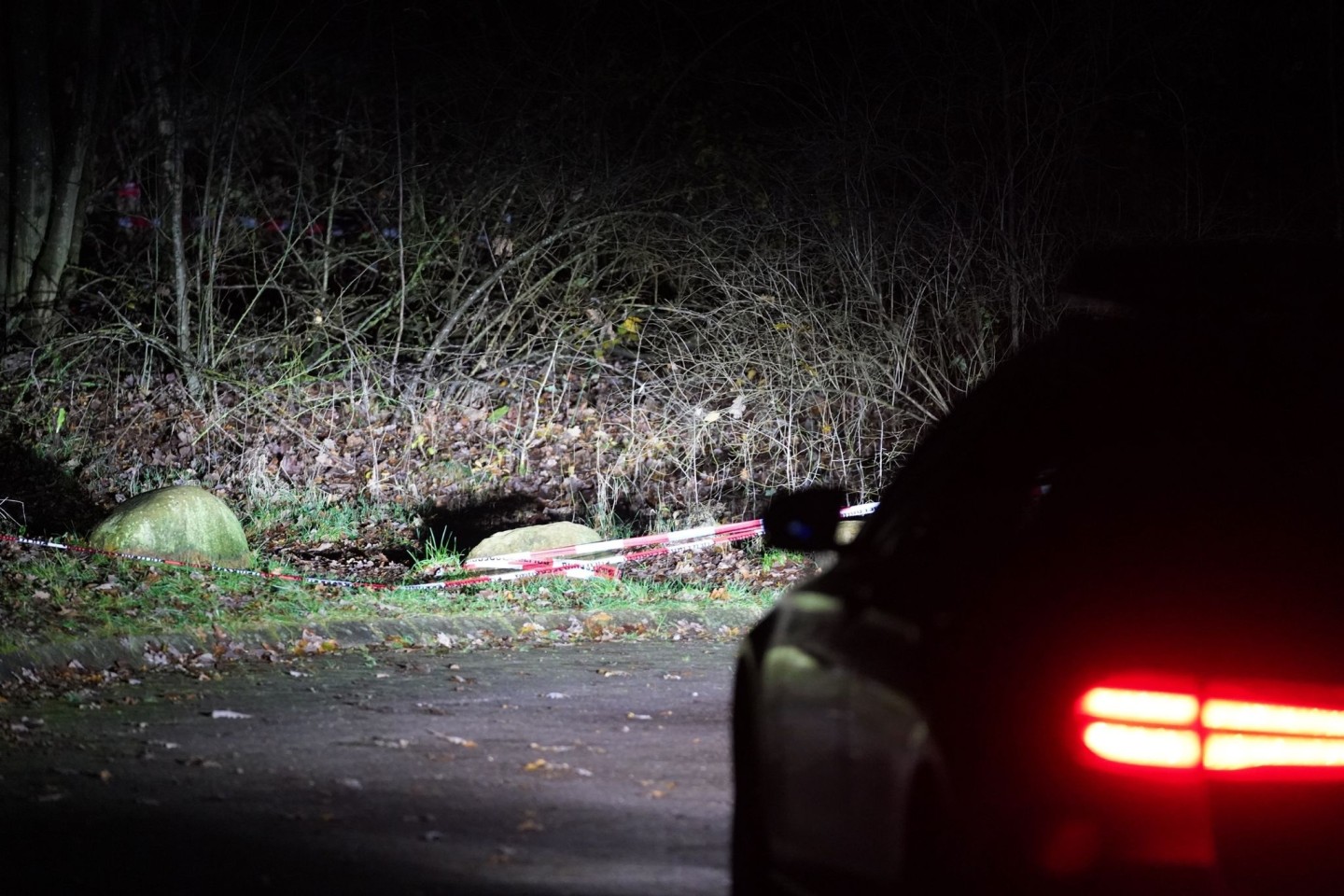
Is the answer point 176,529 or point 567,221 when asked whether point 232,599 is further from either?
point 567,221

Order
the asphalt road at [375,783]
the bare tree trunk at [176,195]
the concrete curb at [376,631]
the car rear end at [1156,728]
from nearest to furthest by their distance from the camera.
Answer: the car rear end at [1156,728] → the asphalt road at [375,783] → the concrete curb at [376,631] → the bare tree trunk at [176,195]

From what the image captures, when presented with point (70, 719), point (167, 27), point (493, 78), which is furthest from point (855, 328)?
point (70, 719)

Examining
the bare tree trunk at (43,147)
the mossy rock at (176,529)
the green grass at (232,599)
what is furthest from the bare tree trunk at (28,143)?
the green grass at (232,599)

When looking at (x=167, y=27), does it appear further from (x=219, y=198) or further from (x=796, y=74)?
(x=796, y=74)

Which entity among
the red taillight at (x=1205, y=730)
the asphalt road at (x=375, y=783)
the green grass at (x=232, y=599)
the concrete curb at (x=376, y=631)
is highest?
the red taillight at (x=1205, y=730)

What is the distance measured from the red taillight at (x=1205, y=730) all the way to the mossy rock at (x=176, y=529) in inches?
455

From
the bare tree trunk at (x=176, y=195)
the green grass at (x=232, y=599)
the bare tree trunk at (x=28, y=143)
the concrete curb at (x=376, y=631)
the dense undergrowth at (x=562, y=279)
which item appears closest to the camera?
the concrete curb at (x=376, y=631)

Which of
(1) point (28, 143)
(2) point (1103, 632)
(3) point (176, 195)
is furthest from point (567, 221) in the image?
(2) point (1103, 632)

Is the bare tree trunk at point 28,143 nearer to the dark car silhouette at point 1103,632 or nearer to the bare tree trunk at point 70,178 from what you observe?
the bare tree trunk at point 70,178

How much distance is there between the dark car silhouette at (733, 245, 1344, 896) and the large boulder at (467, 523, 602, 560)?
10.4 m

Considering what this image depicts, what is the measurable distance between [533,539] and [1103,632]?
12368 millimetres

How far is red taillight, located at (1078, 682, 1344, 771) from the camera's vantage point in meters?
2.59

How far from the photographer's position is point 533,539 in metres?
14.9

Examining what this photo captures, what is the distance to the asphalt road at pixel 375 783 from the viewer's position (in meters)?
5.63
